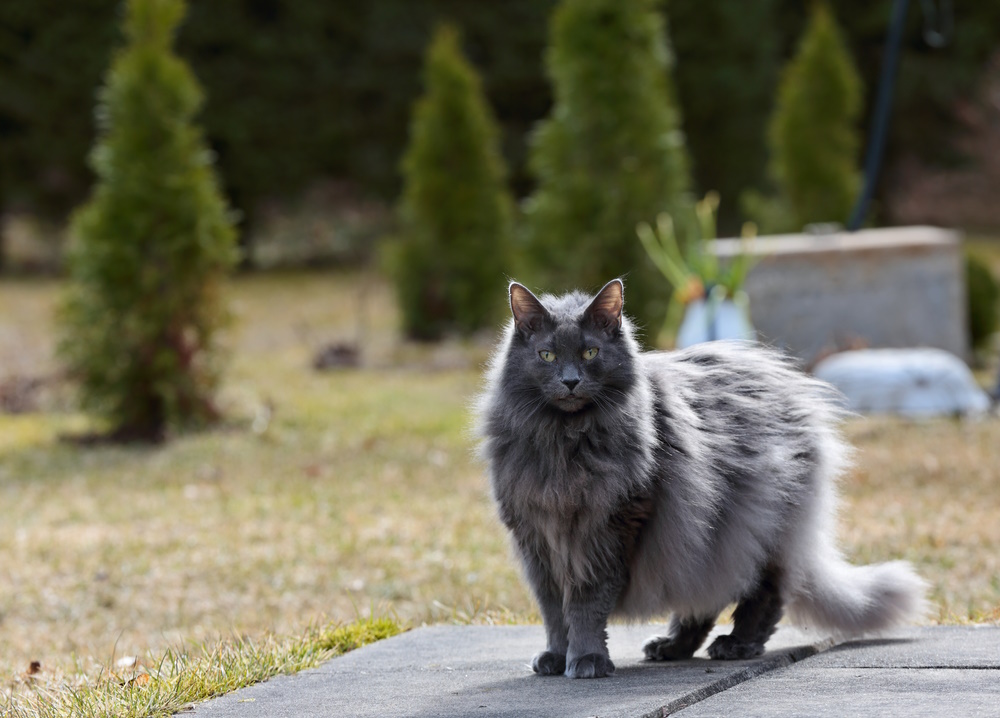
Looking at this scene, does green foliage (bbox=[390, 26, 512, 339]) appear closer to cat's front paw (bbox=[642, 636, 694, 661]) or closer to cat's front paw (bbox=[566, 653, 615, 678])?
cat's front paw (bbox=[642, 636, 694, 661])

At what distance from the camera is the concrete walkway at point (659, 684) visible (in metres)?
2.88

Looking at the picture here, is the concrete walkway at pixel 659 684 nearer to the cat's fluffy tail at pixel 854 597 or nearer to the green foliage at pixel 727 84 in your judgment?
the cat's fluffy tail at pixel 854 597

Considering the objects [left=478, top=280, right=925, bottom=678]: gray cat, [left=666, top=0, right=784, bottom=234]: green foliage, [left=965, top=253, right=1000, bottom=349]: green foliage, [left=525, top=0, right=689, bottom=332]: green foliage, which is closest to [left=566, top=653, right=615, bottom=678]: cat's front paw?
[left=478, top=280, right=925, bottom=678]: gray cat

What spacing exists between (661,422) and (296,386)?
28.1ft

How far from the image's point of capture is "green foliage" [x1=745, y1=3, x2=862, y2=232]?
15523mm

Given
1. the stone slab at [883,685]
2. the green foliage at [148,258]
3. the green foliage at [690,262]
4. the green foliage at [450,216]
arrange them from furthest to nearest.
A: 1. the green foliage at [450,216]
2. the green foliage at [148,258]
3. the green foliage at [690,262]
4. the stone slab at [883,685]

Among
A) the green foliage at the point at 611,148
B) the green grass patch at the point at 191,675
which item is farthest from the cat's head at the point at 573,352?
the green foliage at the point at 611,148

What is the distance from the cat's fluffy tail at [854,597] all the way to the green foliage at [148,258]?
21.3ft

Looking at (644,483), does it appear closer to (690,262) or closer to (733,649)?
(733,649)

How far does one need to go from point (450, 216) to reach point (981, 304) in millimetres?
5878

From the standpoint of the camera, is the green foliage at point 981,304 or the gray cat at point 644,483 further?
the green foliage at point 981,304

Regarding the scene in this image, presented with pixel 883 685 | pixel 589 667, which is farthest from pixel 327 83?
pixel 883 685

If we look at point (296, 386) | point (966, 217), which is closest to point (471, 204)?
point (296, 386)

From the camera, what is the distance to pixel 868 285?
10.8 m
